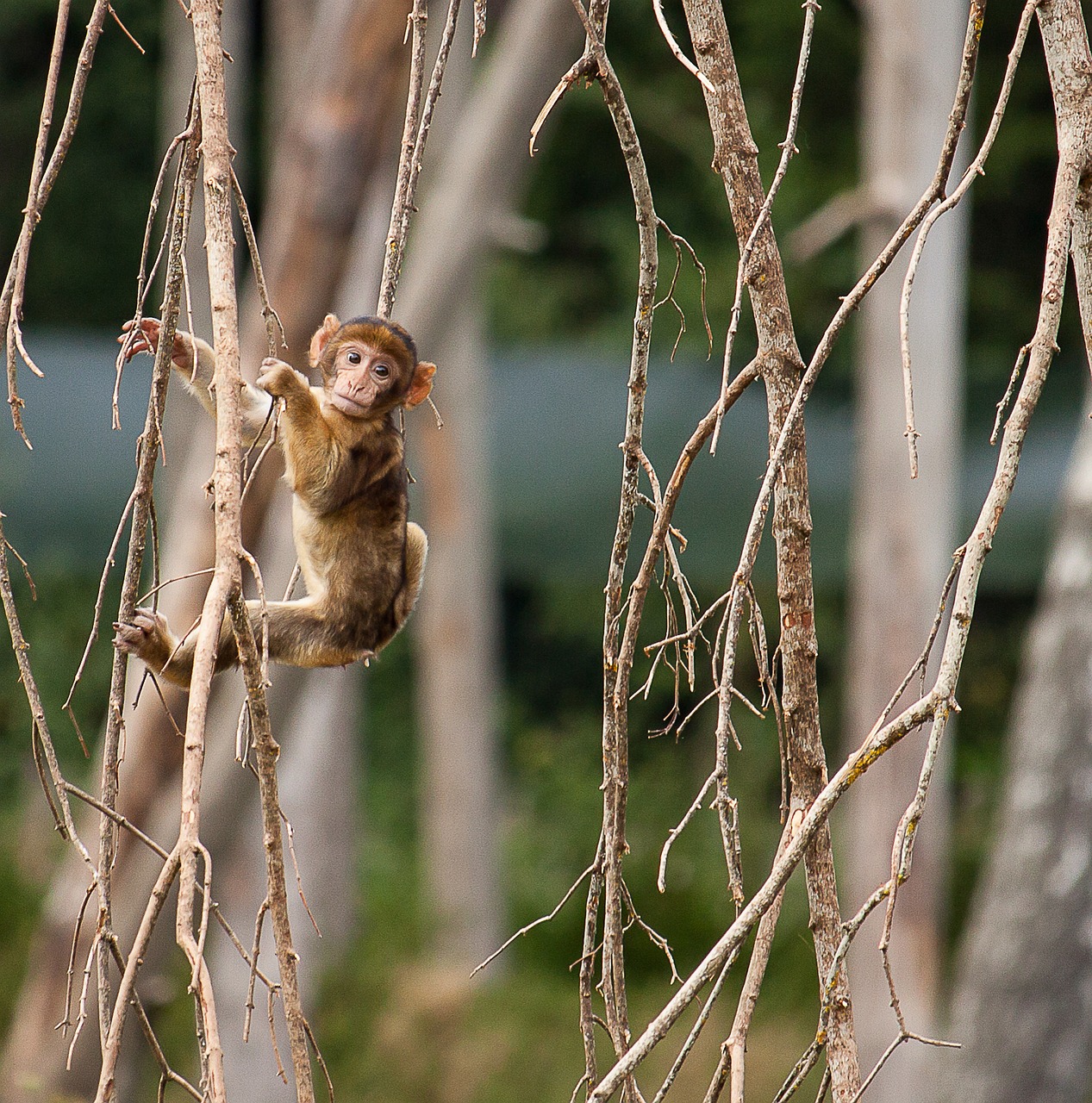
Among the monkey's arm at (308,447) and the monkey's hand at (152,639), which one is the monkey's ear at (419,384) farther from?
the monkey's hand at (152,639)

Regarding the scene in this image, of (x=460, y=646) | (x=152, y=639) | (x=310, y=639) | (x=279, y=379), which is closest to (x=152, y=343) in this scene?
(x=279, y=379)

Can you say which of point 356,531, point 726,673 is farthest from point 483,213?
point 726,673

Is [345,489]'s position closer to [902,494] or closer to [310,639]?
[310,639]

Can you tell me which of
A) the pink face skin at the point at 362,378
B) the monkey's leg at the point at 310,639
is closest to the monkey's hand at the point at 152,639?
the monkey's leg at the point at 310,639

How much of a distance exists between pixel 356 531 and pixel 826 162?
998cm

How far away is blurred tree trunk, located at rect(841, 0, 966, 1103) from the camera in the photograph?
7.00 meters

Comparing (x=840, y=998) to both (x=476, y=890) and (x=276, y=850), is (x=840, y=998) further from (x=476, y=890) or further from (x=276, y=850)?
(x=476, y=890)

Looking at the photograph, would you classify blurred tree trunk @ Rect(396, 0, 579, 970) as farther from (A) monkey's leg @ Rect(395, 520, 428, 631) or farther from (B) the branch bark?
(B) the branch bark

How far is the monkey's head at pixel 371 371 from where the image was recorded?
110 inches

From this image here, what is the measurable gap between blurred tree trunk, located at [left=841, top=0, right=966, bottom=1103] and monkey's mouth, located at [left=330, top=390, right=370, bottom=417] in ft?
14.8

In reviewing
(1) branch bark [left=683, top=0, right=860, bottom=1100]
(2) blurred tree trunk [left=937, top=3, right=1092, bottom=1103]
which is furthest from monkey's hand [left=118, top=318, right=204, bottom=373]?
(2) blurred tree trunk [left=937, top=3, right=1092, bottom=1103]

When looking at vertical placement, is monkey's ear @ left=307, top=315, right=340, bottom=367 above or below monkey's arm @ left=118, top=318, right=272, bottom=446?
above

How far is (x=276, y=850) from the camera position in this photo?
1.41 meters

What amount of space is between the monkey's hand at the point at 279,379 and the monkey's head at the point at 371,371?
0.13 m
